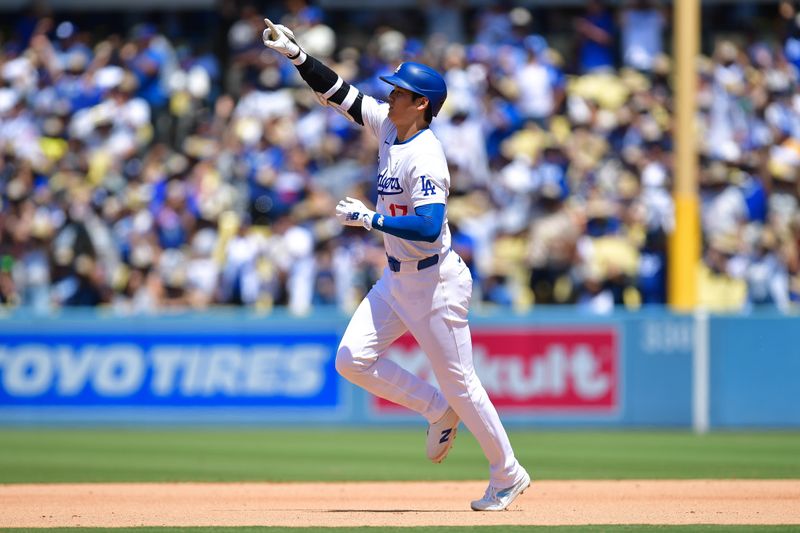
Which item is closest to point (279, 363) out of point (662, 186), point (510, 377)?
point (510, 377)

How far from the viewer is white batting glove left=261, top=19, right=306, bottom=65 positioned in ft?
Answer: 24.1

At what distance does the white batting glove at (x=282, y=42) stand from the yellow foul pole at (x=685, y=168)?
309 inches

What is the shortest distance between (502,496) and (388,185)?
5.87 ft

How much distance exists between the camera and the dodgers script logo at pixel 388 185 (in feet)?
23.1

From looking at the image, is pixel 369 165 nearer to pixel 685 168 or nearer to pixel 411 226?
pixel 685 168

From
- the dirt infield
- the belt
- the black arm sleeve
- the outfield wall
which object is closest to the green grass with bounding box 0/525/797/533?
the dirt infield

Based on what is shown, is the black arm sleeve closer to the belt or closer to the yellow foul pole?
the belt

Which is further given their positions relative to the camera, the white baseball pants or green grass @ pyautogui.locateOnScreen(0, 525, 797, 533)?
the white baseball pants

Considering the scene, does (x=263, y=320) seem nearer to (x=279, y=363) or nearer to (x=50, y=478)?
(x=279, y=363)

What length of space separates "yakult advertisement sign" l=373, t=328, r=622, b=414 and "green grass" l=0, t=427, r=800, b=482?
1.45 ft

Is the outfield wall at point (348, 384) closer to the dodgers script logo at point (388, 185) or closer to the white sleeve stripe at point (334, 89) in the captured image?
the white sleeve stripe at point (334, 89)

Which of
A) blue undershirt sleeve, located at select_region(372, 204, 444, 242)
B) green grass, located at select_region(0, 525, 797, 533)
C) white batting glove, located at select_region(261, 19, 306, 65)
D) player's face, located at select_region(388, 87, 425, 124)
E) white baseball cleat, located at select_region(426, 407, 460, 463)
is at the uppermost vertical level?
white batting glove, located at select_region(261, 19, 306, 65)

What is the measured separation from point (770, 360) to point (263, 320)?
218 inches

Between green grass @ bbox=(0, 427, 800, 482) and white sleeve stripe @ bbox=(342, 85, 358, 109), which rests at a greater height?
white sleeve stripe @ bbox=(342, 85, 358, 109)
